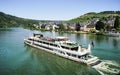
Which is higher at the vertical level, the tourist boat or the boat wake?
the tourist boat

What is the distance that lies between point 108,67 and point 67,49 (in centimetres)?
916

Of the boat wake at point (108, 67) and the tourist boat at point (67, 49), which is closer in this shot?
the boat wake at point (108, 67)

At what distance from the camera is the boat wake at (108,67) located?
25.0 m

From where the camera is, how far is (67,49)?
33.3 m

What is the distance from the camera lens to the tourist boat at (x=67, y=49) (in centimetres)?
3005

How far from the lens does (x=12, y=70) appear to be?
26469mm

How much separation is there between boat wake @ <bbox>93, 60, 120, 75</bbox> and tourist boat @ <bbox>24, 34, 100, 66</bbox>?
4.18 feet

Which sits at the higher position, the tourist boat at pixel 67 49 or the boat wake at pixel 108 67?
the tourist boat at pixel 67 49

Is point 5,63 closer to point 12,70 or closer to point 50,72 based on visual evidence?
point 12,70

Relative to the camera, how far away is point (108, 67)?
1072 inches

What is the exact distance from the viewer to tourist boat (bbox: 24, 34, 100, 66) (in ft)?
98.6

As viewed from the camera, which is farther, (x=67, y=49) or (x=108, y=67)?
(x=67, y=49)

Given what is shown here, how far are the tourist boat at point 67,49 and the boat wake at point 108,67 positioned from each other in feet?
4.18

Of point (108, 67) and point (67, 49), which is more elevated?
point (67, 49)
